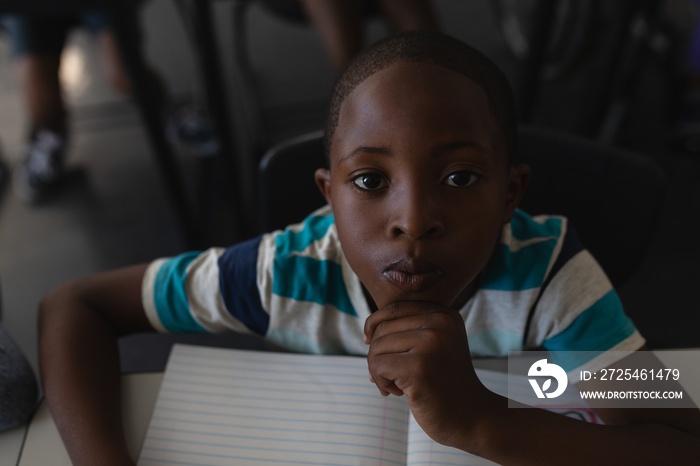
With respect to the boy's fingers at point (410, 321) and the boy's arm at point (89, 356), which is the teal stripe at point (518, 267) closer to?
the boy's fingers at point (410, 321)

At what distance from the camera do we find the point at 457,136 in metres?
0.66

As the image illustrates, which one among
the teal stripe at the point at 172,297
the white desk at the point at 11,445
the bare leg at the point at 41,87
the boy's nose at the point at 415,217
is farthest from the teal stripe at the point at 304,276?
the bare leg at the point at 41,87

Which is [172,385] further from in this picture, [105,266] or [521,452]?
[105,266]

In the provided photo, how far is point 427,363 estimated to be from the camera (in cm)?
64

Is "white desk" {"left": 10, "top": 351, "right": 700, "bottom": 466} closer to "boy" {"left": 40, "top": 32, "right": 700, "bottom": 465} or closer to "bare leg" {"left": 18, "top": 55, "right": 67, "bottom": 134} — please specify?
"boy" {"left": 40, "top": 32, "right": 700, "bottom": 465}

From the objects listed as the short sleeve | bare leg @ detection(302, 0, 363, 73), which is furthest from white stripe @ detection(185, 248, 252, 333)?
bare leg @ detection(302, 0, 363, 73)

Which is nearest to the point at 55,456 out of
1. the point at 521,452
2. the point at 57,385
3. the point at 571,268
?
the point at 57,385

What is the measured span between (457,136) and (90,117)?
210 cm

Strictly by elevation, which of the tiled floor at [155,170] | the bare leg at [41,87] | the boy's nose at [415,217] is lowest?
the tiled floor at [155,170]

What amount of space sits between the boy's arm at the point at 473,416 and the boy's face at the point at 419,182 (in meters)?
0.04

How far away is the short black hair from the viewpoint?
0.69m

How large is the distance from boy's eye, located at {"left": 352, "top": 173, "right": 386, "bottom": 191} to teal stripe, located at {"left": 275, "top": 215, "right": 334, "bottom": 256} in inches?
8.1

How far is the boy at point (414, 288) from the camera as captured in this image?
0.66 meters

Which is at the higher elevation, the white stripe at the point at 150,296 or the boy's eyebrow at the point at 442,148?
the boy's eyebrow at the point at 442,148
